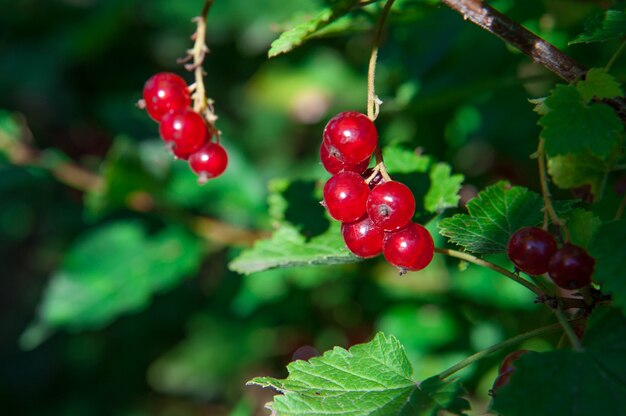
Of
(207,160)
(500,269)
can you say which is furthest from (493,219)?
(207,160)

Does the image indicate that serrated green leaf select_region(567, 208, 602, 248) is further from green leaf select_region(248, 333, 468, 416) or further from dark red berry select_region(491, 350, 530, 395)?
green leaf select_region(248, 333, 468, 416)

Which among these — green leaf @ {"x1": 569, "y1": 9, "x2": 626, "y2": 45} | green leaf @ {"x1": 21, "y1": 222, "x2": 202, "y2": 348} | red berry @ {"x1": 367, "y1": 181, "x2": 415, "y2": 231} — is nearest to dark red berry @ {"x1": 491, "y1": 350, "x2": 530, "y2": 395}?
red berry @ {"x1": 367, "y1": 181, "x2": 415, "y2": 231}

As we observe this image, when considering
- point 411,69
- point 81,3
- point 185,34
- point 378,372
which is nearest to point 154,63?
point 185,34

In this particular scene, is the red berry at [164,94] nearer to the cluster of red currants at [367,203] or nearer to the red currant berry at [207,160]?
the red currant berry at [207,160]

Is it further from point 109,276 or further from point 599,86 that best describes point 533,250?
point 109,276

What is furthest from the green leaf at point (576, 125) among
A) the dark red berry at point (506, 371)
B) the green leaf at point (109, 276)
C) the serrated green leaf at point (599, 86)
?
the green leaf at point (109, 276)
